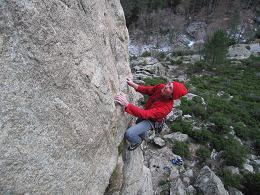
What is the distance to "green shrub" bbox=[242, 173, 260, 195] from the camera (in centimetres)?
1082

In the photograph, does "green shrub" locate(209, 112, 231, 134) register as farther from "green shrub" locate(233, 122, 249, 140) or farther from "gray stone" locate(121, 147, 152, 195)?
"gray stone" locate(121, 147, 152, 195)

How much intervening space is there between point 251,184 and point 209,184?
204 centimetres

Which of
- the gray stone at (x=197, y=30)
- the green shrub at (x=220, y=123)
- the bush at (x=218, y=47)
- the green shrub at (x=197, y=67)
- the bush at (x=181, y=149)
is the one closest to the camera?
the bush at (x=181, y=149)

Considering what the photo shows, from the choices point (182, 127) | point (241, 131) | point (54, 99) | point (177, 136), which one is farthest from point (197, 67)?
point (54, 99)

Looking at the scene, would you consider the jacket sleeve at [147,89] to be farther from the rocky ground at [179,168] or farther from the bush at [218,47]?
the bush at [218,47]

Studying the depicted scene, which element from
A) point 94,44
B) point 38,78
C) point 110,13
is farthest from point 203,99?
point 38,78

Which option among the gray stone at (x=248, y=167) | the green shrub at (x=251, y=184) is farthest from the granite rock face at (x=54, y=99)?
the gray stone at (x=248, y=167)

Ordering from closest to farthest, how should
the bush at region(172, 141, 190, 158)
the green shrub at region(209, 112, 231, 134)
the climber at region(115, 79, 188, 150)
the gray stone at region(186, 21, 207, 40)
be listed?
the climber at region(115, 79, 188, 150)
the bush at region(172, 141, 190, 158)
the green shrub at region(209, 112, 231, 134)
the gray stone at region(186, 21, 207, 40)

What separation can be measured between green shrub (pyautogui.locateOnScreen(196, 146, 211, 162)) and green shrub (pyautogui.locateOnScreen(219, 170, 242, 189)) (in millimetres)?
1063

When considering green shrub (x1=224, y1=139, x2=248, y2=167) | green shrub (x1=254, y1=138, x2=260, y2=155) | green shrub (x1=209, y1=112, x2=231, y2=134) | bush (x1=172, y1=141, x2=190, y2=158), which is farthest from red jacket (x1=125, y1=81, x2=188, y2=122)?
green shrub (x1=254, y1=138, x2=260, y2=155)

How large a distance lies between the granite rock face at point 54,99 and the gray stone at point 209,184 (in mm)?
5977

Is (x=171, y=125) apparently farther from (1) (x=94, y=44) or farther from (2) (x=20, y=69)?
(2) (x=20, y=69)

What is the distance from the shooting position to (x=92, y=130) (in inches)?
202

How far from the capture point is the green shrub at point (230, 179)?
1105cm
